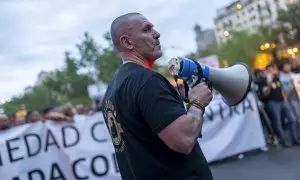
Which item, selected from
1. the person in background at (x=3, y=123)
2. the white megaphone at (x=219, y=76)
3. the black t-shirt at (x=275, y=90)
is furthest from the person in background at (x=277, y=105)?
the white megaphone at (x=219, y=76)

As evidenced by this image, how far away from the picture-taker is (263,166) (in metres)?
8.03

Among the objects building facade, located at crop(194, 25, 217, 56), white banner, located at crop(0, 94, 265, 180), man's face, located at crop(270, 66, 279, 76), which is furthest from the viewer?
building facade, located at crop(194, 25, 217, 56)

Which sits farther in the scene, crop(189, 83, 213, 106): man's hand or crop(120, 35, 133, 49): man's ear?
crop(120, 35, 133, 49): man's ear

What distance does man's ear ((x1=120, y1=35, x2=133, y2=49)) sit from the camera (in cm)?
243

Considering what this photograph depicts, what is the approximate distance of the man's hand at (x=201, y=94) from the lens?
7.51 feet

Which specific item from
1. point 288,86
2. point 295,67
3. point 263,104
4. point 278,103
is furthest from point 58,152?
point 295,67

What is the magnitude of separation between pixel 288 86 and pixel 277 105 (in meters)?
1.03

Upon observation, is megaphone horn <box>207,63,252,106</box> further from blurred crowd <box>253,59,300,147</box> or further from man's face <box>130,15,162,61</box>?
blurred crowd <box>253,59,300,147</box>

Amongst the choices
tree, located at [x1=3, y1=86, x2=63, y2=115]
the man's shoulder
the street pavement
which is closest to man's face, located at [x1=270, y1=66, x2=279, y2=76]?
the street pavement

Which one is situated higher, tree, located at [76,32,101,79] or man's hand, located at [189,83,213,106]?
tree, located at [76,32,101,79]

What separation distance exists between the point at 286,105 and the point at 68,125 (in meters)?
4.56

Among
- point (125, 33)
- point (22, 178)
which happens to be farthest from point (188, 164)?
point (22, 178)

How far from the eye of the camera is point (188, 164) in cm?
228

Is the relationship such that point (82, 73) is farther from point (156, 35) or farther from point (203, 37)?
point (203, 37)
